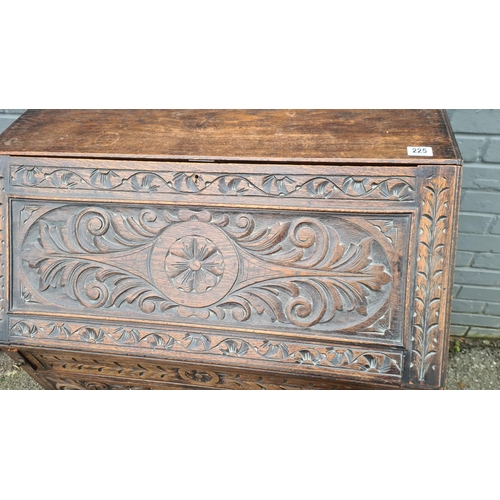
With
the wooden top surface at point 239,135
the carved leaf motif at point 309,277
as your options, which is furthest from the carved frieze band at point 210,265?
the wooden top surface at point 239,135

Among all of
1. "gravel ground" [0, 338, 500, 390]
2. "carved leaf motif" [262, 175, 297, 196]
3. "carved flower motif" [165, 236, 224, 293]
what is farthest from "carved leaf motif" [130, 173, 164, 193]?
"gravel ground" [0, 338, 500, 390]

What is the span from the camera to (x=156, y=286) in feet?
4.34

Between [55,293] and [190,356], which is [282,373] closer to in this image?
[190,356]

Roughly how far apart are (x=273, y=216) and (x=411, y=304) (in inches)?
15.8

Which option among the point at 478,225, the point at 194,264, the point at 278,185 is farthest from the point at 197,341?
the point at 478,225

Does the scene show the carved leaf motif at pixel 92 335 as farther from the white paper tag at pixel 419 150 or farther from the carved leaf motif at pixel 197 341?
the white paper tag at pixel 419 150

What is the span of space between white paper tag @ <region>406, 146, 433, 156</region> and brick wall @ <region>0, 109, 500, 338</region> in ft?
2.01

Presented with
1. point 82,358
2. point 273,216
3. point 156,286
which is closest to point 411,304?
point 273,216

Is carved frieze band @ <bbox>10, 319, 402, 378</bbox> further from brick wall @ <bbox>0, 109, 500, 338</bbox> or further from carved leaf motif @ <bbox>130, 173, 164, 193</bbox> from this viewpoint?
brick wall @ <bbox>0, 109, 500, 338</bbox>

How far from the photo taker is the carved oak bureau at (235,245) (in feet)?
3.92

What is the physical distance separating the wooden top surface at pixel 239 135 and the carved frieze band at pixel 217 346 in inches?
18.3

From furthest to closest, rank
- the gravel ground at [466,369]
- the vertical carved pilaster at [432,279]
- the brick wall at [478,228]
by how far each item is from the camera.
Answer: the gravel ground at [466,369], the brick wall at [478,228], the vertical carved pilaster at [432,279]

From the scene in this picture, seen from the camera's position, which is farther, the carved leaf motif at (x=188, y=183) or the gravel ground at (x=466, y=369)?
the gravel ground at (x=466, y=369)

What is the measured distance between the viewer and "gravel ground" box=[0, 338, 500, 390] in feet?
6.34
